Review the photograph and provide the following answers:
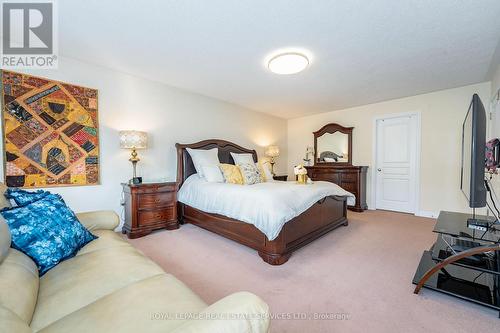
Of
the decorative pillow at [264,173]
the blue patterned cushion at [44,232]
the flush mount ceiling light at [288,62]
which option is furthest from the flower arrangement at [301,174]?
the blue patterned cushion at [44,232]

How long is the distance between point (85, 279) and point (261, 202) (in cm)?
147

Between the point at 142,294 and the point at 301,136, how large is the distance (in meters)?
5.22

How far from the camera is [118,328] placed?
0.71 metres

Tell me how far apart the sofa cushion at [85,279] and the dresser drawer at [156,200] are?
163 centimetres

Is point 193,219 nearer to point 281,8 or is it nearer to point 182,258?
point 182,258

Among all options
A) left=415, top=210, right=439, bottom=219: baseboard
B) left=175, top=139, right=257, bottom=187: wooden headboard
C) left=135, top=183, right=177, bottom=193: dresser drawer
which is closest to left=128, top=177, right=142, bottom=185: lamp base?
left=135, top=183, right=177, bottom=193: dresser drawer

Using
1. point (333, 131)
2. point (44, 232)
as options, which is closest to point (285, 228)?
point (44, 232)

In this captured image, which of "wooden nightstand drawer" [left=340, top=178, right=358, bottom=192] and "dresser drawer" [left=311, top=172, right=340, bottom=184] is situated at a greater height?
"dresser drawer" [left=311, top=172, right=340, bottom=184]

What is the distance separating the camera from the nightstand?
2.82 meters

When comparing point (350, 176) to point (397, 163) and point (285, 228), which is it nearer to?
point (397, 163)

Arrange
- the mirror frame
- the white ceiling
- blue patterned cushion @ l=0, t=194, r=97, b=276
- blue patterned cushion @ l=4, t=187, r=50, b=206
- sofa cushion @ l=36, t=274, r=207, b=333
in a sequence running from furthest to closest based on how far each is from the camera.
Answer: the mirror frame → the white ceiling → blue patterned cushion @ l=4, t=187, r=50, b=206 → blue patterned cushion @ l=0, t=194, r=97, b=276 → sofa cushion @ l=36, t=274, r=207, b=333

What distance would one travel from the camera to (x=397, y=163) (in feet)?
13.8

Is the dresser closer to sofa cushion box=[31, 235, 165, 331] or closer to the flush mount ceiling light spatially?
the flush mount ceiling light

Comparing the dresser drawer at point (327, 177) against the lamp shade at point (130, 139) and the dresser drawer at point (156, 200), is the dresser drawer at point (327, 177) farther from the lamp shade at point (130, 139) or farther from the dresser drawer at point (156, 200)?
the lamp shade at point (130, 139)
